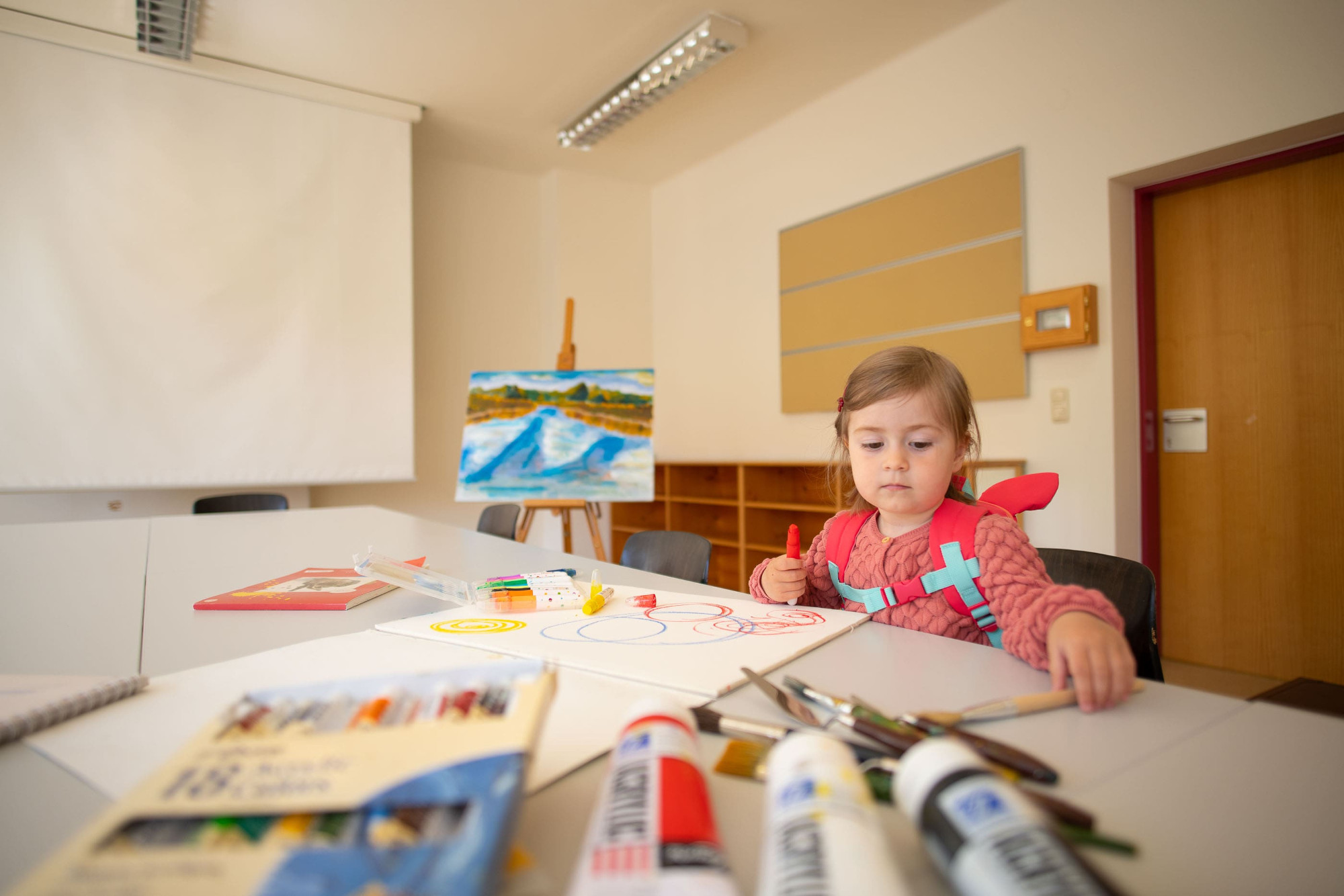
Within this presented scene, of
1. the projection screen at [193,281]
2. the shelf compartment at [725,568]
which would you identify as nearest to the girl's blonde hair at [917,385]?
the shelf compartment at [725,568]

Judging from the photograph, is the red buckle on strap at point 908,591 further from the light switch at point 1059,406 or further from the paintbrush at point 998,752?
the light switch at point 1059,406

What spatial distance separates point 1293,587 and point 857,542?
7.76ft

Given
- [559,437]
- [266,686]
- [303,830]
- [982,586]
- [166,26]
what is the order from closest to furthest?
[303,830] < [266,686] < [982,586] < [166,26] < [559,437]

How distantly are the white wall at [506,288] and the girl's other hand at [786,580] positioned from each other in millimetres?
3912

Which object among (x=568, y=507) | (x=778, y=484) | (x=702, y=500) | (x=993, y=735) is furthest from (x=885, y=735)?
(x=702, y=500)

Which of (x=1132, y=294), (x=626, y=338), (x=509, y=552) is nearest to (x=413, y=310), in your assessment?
(x=626, y=338)

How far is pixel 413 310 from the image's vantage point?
4.55 metres

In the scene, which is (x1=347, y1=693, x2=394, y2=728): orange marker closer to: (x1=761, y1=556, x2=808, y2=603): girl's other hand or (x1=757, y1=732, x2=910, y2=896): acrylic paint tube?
(x1=757, y1=732, x2=910, y2=896): acrylic paint tube

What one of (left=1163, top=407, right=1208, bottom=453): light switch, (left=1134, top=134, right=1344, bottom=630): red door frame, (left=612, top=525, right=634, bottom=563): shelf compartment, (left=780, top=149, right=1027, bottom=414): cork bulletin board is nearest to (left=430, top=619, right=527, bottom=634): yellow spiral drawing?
(left=780, top=149, right=1027, bottom=414): cork bulletin board

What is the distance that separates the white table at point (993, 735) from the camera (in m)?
0.39

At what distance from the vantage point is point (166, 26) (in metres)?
3.18

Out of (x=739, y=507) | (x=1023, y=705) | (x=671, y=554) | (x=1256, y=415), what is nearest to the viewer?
(x=1023, y=705)

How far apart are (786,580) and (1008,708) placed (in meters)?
0.48

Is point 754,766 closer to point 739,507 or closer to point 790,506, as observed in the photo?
point 790,506
